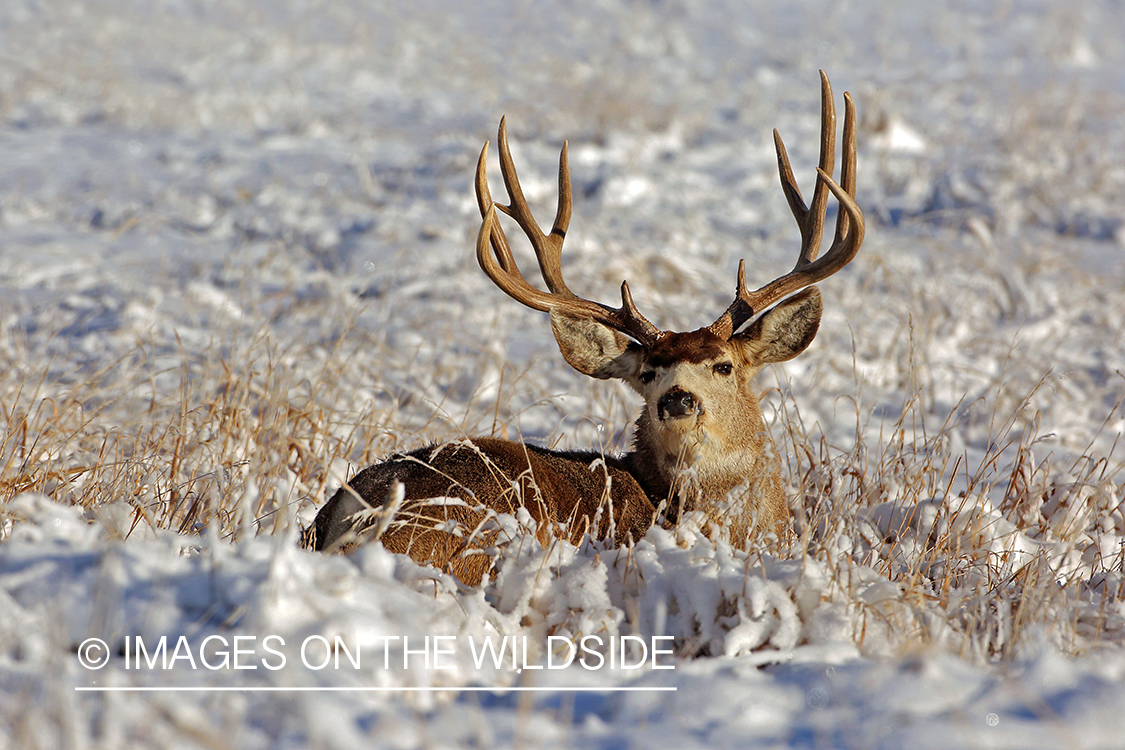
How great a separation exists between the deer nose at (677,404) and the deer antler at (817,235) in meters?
0.49

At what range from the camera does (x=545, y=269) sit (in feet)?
16.0

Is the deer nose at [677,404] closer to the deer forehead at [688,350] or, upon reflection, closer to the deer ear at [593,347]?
the deer forehead at [688,350]

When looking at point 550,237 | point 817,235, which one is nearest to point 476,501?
point 550,237

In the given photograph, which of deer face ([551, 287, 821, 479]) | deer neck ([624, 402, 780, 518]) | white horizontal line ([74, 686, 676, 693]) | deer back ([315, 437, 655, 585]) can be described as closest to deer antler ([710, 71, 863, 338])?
deer face ([551, 287, 821, 479])

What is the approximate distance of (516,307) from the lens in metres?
8.42

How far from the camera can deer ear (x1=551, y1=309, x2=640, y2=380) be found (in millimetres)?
4602

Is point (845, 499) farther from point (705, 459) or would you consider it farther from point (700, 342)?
point (700, 342)

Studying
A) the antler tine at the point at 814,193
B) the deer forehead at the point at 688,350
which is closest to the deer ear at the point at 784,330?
the deer forehead at the point at 688,350

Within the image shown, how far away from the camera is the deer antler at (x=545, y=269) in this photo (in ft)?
14.6

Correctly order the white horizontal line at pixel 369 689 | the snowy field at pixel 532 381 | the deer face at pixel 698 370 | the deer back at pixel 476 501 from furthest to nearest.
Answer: the deer face at pixel 698 370 → the deer back at pixel 476 501 → the snowy field at pixel 532 381 → the white horizontal line at pixel 369 689

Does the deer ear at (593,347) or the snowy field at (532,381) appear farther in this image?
the deer ear at (593,347)

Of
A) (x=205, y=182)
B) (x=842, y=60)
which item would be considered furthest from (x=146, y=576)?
(x=842, y=60)

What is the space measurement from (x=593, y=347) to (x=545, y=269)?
19.1 inches

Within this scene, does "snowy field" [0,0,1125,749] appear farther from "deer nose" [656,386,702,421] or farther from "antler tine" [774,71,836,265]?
"antler tine" [774,71,836,265]
